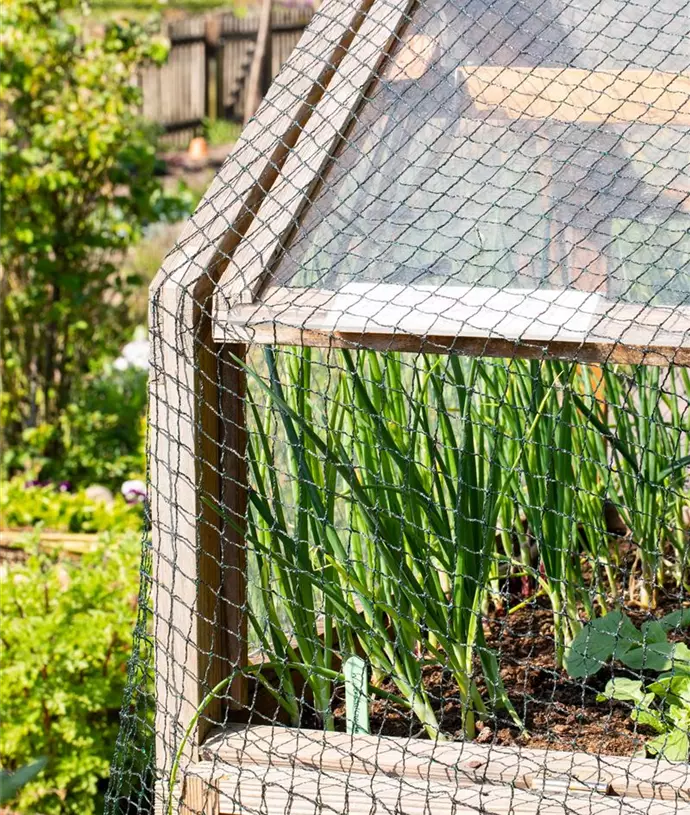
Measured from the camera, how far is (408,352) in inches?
65.2

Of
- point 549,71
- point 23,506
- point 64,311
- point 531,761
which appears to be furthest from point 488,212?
point 64,311

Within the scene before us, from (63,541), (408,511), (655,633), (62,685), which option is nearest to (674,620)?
(655,633)

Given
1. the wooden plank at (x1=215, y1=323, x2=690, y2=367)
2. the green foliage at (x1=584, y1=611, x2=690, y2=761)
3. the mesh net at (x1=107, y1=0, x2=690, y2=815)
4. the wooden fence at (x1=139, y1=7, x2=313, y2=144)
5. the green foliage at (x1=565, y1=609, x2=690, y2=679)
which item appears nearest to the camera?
the wooden plank at (x1=215, y1=323, x2=690, y2=367)

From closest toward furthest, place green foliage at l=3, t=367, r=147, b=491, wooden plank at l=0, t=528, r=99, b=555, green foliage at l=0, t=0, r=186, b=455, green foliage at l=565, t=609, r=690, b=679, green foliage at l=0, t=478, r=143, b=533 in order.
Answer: green foliage at l=565, t=609, r=690, b=679 → wooden plank at l=0, t=528, r=99, b=555 → green foliage at l=0, t=478, r=143, b=533 → green foliage at l=0, t=0, r=186, b=455 → green foliage at l=3, t=367, r=147, b=491

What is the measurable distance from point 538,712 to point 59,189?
3296mm

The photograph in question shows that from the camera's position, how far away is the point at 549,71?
73.2 inches

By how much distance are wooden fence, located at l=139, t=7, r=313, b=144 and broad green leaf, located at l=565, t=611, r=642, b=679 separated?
1319 centimetres

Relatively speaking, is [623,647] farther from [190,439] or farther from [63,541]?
[63,541]

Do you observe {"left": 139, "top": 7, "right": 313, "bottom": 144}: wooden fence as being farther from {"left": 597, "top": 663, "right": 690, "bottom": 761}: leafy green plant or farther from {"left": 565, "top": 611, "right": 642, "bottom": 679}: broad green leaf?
{"left": 597, "top": 663, "right": 690, "bottom": 761}: leafy green plant

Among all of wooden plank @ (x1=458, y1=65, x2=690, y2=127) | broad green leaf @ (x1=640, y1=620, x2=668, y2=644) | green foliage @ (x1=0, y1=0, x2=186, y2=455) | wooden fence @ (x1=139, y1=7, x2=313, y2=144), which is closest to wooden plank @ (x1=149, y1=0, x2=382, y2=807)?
wooden plank @ (x1=458, y1=65, x2=690, y2=127)

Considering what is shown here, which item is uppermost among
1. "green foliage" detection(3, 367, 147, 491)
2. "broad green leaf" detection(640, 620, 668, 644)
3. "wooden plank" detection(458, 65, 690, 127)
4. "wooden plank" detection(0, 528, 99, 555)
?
"wooden plank" detection(458, 65, 690, 127)

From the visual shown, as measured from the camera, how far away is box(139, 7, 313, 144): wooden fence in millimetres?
14594

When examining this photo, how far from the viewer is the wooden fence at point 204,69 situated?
14594 mm

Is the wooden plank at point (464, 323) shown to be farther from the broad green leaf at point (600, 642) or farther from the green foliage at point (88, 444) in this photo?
the green foliage at point (88, 444)
